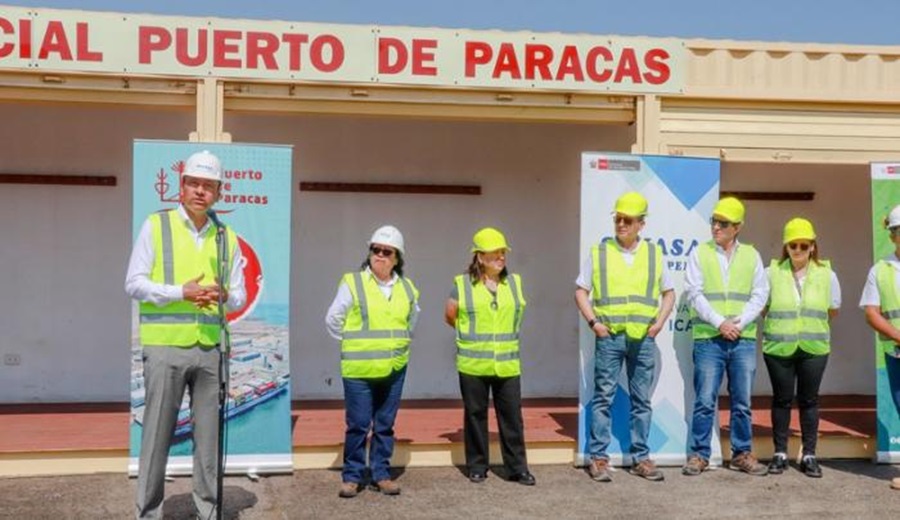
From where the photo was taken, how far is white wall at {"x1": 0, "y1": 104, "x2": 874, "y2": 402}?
937 cm

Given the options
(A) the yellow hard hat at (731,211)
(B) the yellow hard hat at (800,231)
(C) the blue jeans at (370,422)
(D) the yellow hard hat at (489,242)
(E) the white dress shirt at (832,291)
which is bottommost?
(C) the blue jeans at (370,422)

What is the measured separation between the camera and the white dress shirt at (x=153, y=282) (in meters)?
5.40

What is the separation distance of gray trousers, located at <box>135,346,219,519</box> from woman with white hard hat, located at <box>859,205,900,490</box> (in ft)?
15.0

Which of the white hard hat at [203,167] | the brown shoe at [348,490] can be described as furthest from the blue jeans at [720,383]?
the white hard hat at [203,167]

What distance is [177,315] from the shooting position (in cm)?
549

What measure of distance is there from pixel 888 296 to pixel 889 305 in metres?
0.06

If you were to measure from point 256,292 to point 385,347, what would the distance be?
103cm

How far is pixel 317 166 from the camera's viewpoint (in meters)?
9.73

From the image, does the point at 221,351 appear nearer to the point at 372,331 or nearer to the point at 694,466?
the point at 372,331

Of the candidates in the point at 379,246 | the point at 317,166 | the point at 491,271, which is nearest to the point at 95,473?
the point at 379,246

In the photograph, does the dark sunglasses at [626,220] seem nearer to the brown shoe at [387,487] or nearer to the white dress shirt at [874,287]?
the white dress shirt at [874,287]

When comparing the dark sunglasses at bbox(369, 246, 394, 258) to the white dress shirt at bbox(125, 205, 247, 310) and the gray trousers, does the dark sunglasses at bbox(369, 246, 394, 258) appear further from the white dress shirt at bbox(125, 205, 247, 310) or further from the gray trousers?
the gray trousers

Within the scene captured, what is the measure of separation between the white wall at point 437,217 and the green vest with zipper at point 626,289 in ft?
9.00

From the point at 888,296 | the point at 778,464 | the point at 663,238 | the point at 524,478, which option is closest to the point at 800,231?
the point at 888,296
